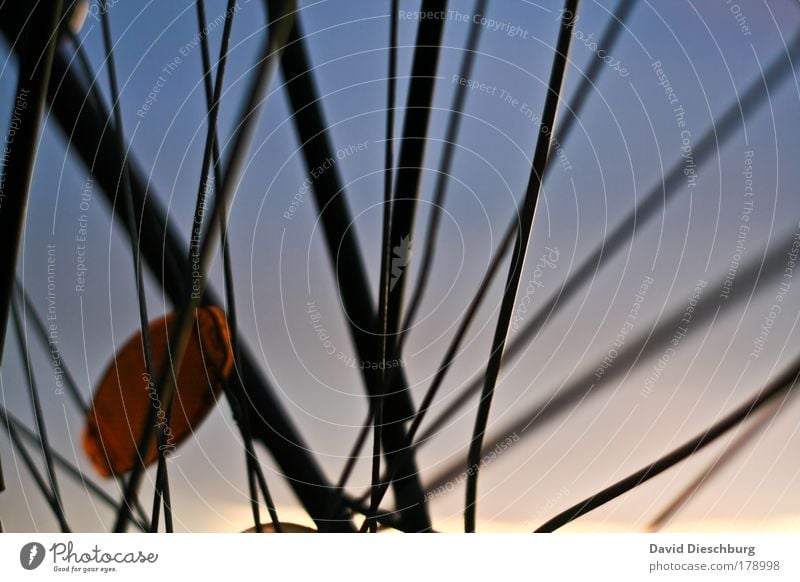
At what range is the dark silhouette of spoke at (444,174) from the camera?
1047 mm

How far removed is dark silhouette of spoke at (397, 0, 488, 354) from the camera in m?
1.05

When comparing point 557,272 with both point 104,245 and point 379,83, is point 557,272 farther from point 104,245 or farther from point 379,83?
point 104,245

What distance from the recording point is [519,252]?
41.1 inches

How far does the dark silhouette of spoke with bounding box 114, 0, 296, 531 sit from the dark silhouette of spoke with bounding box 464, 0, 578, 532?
30cm

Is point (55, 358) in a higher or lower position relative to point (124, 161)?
lower

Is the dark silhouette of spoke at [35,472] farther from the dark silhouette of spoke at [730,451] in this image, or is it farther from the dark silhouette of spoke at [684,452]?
the dark silhouette of spoke at [730,451]

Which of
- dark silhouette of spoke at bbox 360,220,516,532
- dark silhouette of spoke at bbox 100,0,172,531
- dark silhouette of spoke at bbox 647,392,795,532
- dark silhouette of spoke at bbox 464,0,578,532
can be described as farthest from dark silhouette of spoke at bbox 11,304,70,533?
dark silhouette of spoke at bbox 647,392,795,532

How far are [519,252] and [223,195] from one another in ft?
1.07

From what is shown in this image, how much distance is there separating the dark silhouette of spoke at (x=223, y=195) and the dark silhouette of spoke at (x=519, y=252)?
11.6 inches

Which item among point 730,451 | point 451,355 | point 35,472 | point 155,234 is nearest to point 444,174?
point 451,355

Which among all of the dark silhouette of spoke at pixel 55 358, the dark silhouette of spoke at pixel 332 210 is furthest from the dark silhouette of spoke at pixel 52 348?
the dark silhouette of spoke at pixel 332 210

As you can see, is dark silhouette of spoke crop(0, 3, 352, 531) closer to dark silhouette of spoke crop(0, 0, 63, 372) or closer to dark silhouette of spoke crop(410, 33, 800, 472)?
dark silhouette of spoke crop(0, 0, 63, 372)

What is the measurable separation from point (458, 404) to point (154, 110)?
458 millimetres

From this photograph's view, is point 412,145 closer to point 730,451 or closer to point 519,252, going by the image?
point 519,252
